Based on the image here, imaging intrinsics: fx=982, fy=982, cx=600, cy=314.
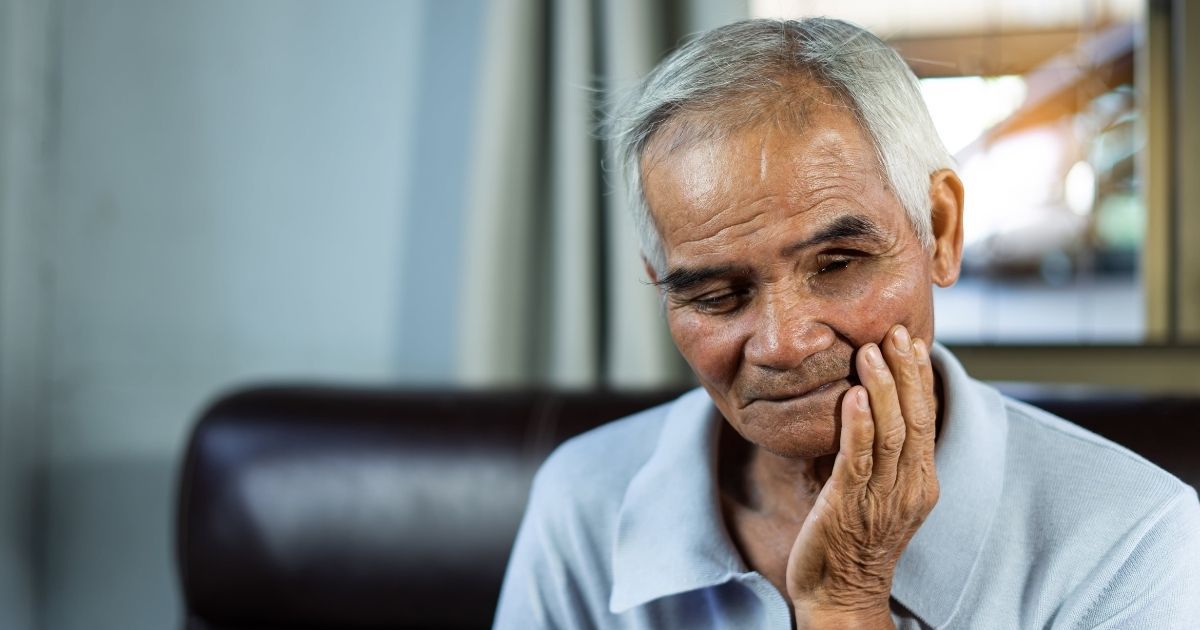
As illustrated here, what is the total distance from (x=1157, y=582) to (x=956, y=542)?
0.18 meters

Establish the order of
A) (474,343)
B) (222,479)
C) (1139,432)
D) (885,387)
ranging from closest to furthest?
(885,387), (1139,432), (222,479), (474,343)

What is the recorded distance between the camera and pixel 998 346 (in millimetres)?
2072

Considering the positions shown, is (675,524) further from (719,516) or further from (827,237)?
(827,237)

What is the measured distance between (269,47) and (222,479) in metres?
1.09

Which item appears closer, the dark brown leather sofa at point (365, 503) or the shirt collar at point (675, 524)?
the shirt collar at point (675, 524)

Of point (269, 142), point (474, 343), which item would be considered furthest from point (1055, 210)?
point (269, 142)

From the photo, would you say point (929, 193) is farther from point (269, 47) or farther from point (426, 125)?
point (269, 47)

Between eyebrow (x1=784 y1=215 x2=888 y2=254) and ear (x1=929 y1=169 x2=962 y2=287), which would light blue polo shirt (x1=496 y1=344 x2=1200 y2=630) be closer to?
ear (x1=929 y1=169 x2=962 y2=287)

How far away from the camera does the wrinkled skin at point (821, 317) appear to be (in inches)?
35.0

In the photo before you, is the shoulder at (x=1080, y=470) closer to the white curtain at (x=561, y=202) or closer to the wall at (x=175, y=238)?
the white curtain at (x=561, y=202)

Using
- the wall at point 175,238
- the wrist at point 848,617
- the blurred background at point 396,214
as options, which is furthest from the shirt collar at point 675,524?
the wall at point 175,238

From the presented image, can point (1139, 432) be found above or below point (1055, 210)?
below

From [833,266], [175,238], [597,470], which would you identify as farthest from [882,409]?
[175,238]

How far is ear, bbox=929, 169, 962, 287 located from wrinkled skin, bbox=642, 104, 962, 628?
0.04 feet
